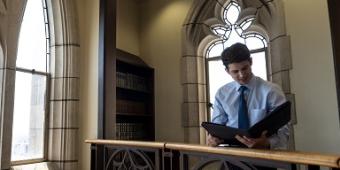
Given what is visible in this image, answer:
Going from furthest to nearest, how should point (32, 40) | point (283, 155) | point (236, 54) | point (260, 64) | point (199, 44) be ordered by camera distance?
point (199, 44), point (260, 64), point (32, 40), point (236, 54), point (283, 155)

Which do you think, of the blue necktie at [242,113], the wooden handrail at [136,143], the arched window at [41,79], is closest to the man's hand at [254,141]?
the blue necktie at [242,113]

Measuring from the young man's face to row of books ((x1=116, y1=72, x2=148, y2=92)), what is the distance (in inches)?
118

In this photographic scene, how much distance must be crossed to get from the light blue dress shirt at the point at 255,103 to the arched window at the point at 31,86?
257 cm

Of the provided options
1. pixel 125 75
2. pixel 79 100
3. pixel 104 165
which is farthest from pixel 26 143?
pixel 125 75

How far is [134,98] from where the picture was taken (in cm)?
500

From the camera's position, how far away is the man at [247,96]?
168 centimetres

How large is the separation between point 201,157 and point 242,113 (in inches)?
13.8

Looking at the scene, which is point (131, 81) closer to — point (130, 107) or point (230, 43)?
point (130, 107)

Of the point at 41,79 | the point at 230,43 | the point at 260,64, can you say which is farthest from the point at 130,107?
the point at 260,64

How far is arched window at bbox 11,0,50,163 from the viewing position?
3479 mm

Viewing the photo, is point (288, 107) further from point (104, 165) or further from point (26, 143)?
point (26, 143)

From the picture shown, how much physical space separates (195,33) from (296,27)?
1625 millimetres

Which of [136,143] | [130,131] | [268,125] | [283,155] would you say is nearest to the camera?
[283,155]

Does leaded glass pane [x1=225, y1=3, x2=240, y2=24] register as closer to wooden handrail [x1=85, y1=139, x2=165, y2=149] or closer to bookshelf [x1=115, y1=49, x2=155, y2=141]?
bookshelf [x1=115, y1=49, x2=155, y2=141]
